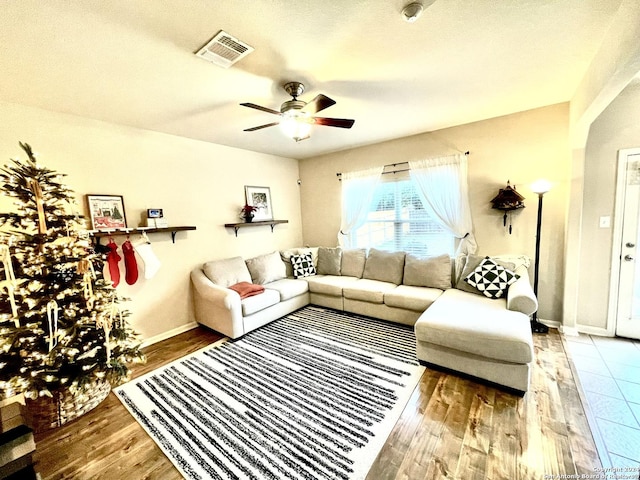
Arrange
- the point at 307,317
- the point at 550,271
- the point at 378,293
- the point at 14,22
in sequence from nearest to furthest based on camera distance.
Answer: the point at 14,22 < the point at 550,271 < the point at 378,293 < the point at 307,317

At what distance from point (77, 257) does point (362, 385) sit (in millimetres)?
2401

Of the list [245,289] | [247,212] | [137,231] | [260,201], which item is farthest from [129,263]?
[260,201]

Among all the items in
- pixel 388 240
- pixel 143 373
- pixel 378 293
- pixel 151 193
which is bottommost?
pixel 143 373

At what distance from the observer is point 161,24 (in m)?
1.42

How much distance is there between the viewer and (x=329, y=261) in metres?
4.22

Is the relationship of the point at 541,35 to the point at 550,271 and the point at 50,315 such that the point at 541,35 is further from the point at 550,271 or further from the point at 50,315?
the point at 50,315

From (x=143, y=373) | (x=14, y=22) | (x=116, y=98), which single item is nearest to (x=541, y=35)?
(x=14, y=22)

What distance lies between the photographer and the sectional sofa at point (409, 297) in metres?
2.03

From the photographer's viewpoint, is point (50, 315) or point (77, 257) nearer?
point (50, 315)

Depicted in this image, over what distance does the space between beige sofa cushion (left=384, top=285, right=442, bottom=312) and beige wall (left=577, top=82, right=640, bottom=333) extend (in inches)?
60.3

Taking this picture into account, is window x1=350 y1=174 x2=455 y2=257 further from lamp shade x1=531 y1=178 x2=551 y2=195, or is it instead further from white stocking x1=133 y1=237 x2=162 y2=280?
white stocking x1=133 y1=237 x2=162 y2=280

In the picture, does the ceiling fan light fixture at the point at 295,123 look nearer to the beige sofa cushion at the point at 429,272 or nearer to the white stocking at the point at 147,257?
the white stocking at the point at 147,257

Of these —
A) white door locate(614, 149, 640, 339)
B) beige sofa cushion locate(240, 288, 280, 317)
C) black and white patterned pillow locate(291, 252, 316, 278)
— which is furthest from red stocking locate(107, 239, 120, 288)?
white door locate(614, 149, 640, 339)

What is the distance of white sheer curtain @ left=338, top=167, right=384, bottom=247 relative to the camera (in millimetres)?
4145
